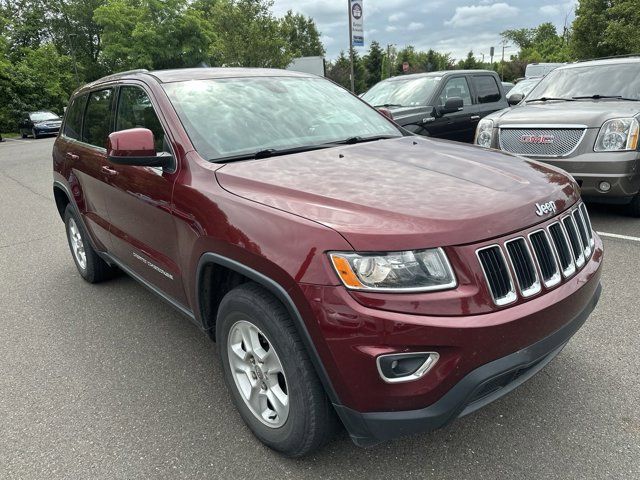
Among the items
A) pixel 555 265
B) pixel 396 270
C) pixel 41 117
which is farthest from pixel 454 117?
pixel 41 117

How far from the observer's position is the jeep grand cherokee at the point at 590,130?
5195 millimetres

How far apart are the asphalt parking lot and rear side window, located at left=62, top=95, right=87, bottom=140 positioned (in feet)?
5.04

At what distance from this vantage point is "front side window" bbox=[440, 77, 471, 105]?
27.7 ft

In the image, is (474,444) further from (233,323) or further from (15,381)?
(15,381)

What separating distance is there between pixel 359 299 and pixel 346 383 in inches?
13.0

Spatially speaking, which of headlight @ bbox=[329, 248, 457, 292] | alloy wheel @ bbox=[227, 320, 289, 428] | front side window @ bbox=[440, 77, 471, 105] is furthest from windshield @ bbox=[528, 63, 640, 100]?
alloy wheel @ bbox=[227, 320, 289, 428]

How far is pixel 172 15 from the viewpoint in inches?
1575

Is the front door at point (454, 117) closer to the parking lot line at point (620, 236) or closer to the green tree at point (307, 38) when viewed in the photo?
the parking lot line at point (620, 236)

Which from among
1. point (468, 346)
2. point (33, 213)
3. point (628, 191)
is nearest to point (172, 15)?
point (33, 213)

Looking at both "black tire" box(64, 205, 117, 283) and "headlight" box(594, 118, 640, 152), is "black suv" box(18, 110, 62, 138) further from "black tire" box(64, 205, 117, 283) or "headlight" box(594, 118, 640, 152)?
"headlight" box(594, 118, 640, 152)

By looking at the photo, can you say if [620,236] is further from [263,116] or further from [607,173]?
[263,116]

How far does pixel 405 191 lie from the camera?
2189 millimetres

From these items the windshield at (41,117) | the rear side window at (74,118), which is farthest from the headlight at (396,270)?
the windshield at (41,117)

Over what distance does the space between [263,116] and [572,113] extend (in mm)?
4037
